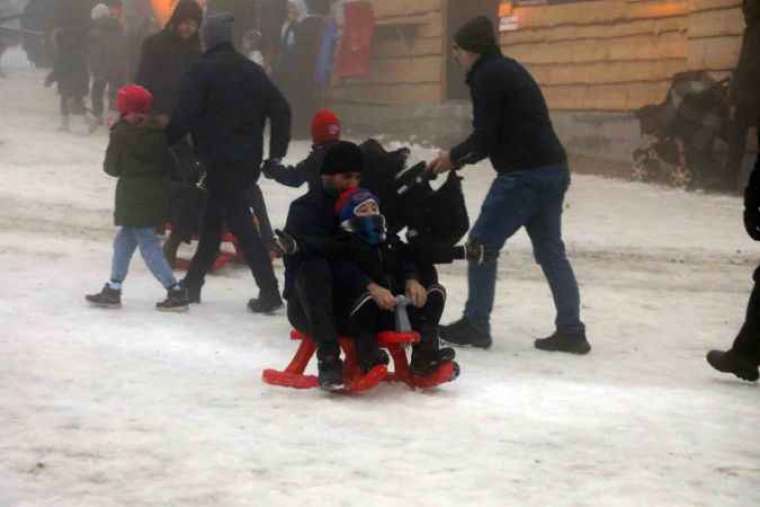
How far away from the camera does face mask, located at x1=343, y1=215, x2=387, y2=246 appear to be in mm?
6230

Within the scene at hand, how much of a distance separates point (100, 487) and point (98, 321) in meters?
3.40

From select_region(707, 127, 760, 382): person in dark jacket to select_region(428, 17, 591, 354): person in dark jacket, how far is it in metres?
0.99

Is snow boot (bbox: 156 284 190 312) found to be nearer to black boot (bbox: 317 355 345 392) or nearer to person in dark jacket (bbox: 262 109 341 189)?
person in dark jacket (bbox: 262 109 341 189)

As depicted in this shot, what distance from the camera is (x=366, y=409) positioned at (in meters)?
5.94

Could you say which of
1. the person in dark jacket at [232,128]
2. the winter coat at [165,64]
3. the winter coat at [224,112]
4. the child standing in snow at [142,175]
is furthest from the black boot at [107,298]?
the winter coat at [165,64]

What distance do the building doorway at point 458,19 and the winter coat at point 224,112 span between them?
11.9 metres

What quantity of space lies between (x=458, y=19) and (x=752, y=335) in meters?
14.4

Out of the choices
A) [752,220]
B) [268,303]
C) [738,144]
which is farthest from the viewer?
[738,144]

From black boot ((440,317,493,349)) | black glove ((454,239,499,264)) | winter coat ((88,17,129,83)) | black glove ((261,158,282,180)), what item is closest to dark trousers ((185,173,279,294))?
black glove ((261,158,282,180))

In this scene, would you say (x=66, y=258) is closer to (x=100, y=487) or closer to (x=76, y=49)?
(x=100, y=487)

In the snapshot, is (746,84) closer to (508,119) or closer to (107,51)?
(508,119)

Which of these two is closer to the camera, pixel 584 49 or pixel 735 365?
pixel 735 365

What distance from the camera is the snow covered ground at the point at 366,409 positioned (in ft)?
15.7

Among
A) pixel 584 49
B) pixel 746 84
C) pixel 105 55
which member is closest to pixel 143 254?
pixel 746 84
